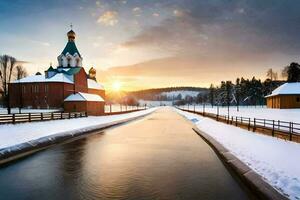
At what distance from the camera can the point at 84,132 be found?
99.7ft

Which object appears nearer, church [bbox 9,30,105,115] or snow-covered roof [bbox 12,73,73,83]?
church [bbox 9,30,105,115]

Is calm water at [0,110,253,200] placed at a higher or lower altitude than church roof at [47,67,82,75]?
lower

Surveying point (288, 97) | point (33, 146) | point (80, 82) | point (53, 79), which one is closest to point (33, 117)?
point (33, 146)

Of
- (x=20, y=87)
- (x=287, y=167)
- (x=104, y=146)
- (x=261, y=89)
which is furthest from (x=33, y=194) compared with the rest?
(x=261, y=89)

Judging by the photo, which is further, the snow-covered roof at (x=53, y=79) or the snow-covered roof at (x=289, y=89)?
the snow-covered roof at (x=289, y=89)

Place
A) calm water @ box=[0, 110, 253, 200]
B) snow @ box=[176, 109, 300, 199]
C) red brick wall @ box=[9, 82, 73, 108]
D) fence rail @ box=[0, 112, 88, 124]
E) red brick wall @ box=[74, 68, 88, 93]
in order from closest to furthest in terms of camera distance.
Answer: snow @ box=[176, 109, 300, 199] → calm water @ box=[0, 110, 253, 200] → fence rail @ box=[0, 112, 88, 124] → red brick wall @ box=[9, 82, 73, 108] → red brick wall @ box=[74, 68, 88, 93]

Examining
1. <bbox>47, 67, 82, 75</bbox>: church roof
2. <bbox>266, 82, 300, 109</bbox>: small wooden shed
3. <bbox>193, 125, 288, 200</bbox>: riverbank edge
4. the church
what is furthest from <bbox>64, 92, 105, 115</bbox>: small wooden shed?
<bbox>193, 125, 288, 200</bbox>: riverbank edge

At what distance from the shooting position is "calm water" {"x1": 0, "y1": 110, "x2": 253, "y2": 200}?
945cm

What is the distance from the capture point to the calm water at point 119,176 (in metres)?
9.45

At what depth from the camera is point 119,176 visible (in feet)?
39.0

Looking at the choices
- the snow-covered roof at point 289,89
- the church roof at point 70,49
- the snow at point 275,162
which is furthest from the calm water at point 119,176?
the snow-covered roof at point 289,89

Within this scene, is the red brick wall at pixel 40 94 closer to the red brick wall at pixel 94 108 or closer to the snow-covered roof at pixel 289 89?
the red brick wall at pixel 94 108

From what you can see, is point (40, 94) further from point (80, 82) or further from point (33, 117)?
point (33, 117)

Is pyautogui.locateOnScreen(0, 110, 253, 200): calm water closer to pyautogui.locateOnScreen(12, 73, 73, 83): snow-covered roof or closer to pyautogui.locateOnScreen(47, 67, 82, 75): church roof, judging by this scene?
pyautogui.locateOnScreen(12, 73, 73, 83): snow-covered roof
